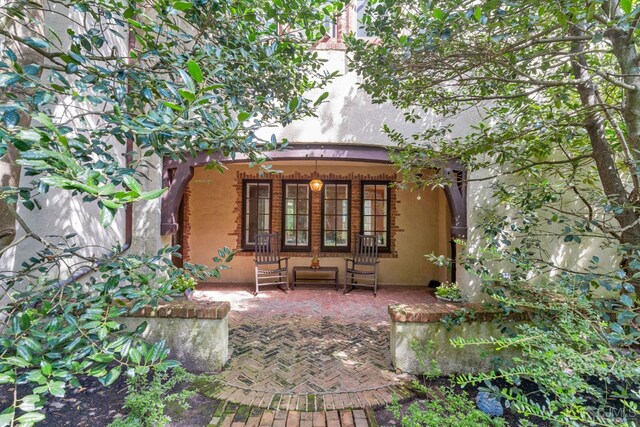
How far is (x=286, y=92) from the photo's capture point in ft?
9.36

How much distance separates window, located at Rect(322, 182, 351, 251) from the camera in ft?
22.3

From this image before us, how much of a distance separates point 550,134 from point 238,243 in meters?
5.75

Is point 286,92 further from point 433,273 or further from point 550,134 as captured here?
point 433,273

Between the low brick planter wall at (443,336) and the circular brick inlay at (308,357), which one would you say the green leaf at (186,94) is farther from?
the low brick planter wall at (443,336)

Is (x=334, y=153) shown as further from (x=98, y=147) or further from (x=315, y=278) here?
(x=98, y=147)

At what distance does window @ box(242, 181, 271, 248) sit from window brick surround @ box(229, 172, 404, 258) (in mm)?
132

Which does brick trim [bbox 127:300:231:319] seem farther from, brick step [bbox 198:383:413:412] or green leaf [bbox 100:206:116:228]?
green leaf [bbox 100:206:116:228]

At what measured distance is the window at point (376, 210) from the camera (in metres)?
6.68

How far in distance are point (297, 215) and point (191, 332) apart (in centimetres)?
416

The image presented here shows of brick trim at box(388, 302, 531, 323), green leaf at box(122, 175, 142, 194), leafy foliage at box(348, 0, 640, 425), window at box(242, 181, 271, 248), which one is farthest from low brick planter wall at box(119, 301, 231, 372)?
window at box(242, 181, 271, 248)

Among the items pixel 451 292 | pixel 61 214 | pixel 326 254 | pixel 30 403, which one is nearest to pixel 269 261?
pixel 326 254

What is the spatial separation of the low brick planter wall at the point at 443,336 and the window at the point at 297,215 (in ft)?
13.5

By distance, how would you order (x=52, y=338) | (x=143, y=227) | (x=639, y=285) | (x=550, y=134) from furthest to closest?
(x=143, y=227), (x=550, y=134), (x=639, y=285), (x=52, y=338)

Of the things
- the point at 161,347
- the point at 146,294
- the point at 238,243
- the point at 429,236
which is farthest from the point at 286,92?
the point at 429,236
